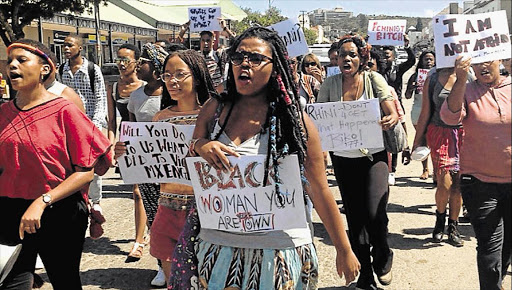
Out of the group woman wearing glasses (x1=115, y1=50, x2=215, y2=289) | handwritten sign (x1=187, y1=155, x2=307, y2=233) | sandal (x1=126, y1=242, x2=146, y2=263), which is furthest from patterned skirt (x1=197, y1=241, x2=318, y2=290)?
→ sandal (x1=126, y1=242, x2=146, y2=263)

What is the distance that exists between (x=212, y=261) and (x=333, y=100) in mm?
2621

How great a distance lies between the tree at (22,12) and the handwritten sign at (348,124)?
18086 millimetres

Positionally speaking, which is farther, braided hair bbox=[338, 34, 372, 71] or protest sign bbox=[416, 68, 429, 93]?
protest sign bbox=[416, 68, 429, 93]

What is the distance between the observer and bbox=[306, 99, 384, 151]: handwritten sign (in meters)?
5.00


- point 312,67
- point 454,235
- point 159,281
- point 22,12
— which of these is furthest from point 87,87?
point 22,12

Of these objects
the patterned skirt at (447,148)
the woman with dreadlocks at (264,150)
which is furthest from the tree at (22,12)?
the woman with dreadlocks at (264,150)

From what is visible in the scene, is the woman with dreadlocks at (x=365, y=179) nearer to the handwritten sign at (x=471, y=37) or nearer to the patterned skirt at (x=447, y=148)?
the handwritten sign at (x=471, y=37)

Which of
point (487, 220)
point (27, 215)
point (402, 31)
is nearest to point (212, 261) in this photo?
point (27, 215)

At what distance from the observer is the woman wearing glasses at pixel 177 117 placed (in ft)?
13.8

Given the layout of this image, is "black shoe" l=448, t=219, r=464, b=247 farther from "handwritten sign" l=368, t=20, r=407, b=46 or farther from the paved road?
"handwritten sign" l=368, t=20, r=407, b=46

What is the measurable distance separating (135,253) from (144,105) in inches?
55.1

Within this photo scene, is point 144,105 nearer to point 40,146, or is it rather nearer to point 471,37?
point 40,146

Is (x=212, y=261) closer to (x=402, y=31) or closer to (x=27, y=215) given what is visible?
(x=27, y=215)

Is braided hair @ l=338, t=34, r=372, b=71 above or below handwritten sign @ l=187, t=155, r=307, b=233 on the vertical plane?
above
